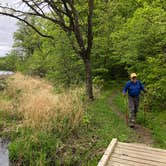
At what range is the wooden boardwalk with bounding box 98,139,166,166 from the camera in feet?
21.9

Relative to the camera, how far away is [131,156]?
708 cm

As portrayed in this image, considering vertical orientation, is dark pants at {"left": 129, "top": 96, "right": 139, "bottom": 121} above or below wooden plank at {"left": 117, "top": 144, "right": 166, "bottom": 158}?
above

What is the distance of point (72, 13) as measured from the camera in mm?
14664

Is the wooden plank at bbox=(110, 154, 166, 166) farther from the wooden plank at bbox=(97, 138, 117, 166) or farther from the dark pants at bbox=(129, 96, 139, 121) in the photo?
the dark pants at bbox=(129, 96, 139, 121)

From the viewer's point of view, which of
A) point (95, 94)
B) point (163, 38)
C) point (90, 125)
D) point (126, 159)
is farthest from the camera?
point (95, 94)

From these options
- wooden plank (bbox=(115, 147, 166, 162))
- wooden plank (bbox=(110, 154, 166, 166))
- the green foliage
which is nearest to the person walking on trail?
the green foliage

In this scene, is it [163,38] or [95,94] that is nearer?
[163,38]

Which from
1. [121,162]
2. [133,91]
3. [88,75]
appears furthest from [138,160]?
[88,75]

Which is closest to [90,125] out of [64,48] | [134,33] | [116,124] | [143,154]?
[116,124]

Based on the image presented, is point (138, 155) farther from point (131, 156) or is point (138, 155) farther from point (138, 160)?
point (138, 160)

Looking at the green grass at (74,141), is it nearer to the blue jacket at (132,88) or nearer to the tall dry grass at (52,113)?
the tall dry grass at (52,113)

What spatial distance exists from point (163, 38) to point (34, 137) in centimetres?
619

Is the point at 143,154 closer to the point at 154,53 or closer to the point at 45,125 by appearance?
the point at 45,125

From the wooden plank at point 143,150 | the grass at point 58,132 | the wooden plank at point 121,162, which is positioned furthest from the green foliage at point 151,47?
the wooden plank at point 121,162
